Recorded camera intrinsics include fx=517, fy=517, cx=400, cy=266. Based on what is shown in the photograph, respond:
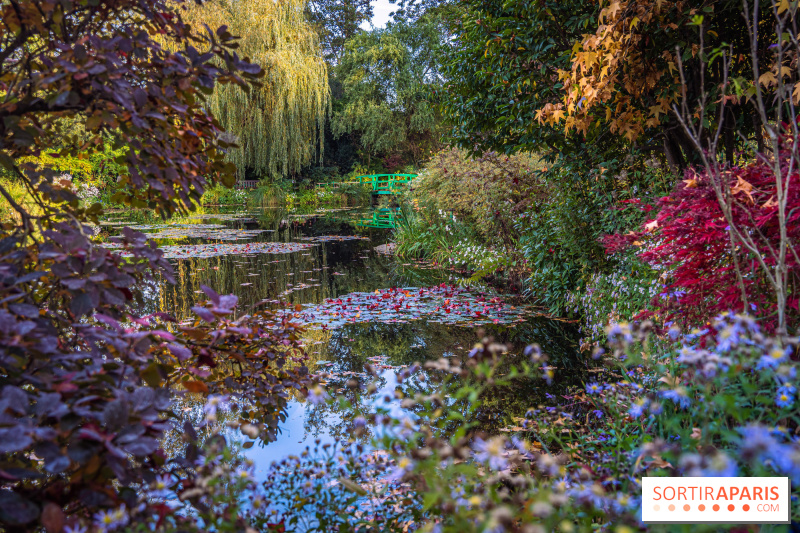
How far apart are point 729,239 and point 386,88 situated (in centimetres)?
2602

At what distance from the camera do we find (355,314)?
5543 mm

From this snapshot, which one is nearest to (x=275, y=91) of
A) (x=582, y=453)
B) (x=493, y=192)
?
(x=493, y=192)

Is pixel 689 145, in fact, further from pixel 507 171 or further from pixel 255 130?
pixel 255 130

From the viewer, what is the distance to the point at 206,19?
13039 millimetres

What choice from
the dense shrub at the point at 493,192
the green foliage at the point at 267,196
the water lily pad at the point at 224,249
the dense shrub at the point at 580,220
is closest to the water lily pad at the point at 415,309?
the dense shrub at the point at 580,220

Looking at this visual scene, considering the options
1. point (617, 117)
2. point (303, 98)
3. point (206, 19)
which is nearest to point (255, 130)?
point (303, 98)

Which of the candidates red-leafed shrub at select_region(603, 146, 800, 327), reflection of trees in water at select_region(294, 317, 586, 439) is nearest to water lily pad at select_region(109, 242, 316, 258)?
reflection of trees in water at select_region(294, 317, 586, 439)

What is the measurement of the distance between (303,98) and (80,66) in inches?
679

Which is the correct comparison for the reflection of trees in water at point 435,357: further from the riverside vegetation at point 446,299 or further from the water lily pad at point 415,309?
the water lily pad at point 415,309

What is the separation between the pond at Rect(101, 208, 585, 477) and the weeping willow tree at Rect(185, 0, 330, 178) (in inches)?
275

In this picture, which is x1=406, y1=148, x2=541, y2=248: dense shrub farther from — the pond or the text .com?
the text .com

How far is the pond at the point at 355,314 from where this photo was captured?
3.25m

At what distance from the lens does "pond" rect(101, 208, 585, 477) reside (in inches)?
128

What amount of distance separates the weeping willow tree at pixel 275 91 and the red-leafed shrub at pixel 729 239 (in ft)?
48.1
